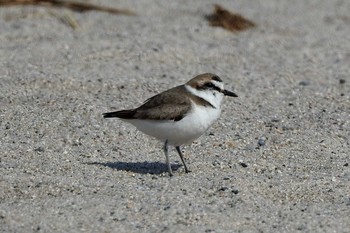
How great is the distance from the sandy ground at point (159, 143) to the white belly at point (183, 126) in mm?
340

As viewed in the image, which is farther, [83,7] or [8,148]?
[83,7]

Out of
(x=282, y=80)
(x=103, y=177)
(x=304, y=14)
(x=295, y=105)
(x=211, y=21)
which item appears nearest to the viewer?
(x=103, y=177)

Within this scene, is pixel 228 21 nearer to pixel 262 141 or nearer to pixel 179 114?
pixel 262 141

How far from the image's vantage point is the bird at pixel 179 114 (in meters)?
7.21

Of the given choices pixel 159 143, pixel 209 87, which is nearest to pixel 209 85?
pixel 209 87

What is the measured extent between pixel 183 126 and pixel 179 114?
0.11 meters

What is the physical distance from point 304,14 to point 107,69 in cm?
500

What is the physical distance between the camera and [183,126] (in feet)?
23.6

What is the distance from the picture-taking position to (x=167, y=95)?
7.43 m

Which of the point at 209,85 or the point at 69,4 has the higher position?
the point at 209,85

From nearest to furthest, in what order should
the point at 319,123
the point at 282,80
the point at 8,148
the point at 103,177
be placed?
1. the point at 103,177
2. the point at 8,148
3. the point at 319,123
4. the point at 282,80

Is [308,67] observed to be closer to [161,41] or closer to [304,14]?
[161,41]

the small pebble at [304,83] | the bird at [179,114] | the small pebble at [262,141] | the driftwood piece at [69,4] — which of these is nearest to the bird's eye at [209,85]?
the bird at [179,114]

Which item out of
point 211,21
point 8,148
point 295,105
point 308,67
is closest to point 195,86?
point 8,148
